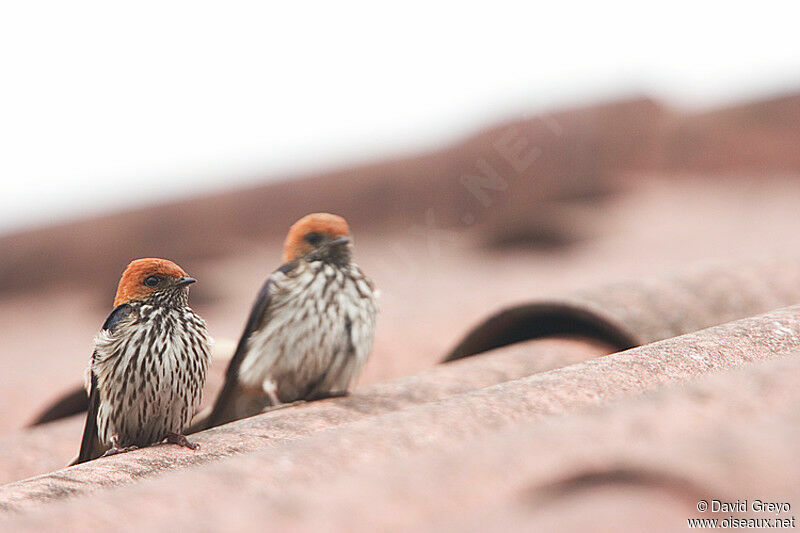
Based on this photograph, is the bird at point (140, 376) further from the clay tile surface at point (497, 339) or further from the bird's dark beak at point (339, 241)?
the bird's dark beak at point (339, 241)

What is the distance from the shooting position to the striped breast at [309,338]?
3594 mm

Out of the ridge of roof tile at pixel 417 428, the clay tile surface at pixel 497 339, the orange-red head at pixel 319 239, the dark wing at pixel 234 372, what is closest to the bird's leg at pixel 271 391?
the dark wing at pixel 234 372

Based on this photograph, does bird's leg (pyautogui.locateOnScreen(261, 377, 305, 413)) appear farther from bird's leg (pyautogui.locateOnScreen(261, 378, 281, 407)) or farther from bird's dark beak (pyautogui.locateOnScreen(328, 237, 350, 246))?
bird's dark beak (pyautogui.locateOnScreen(328, 237, 350, 246))

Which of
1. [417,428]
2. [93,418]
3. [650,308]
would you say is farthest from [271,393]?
[417,428]

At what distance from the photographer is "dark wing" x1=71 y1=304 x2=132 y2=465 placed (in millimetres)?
2798

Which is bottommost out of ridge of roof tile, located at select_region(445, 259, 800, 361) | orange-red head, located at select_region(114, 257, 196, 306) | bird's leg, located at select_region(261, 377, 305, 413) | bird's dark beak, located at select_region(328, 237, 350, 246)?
bird's leg, located at select_region(261, 377, 305, 413)

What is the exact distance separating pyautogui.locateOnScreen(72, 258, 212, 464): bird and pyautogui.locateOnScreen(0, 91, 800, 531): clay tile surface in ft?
0.75

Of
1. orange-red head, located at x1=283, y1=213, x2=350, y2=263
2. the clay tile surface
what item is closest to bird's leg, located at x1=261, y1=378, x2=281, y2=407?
the clay tile surface

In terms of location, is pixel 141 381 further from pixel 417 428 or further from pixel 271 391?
pixel 417 428

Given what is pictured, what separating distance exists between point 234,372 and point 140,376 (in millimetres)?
630

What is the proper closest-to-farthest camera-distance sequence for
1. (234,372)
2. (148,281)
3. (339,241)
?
1. (148,281)
2. (234,372)
3. (339,241)

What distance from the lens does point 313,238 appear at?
3.85 metres

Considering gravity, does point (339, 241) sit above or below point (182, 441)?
above

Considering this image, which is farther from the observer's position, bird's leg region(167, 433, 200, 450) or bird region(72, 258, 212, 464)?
bird region(72, 258, 212, 464)
